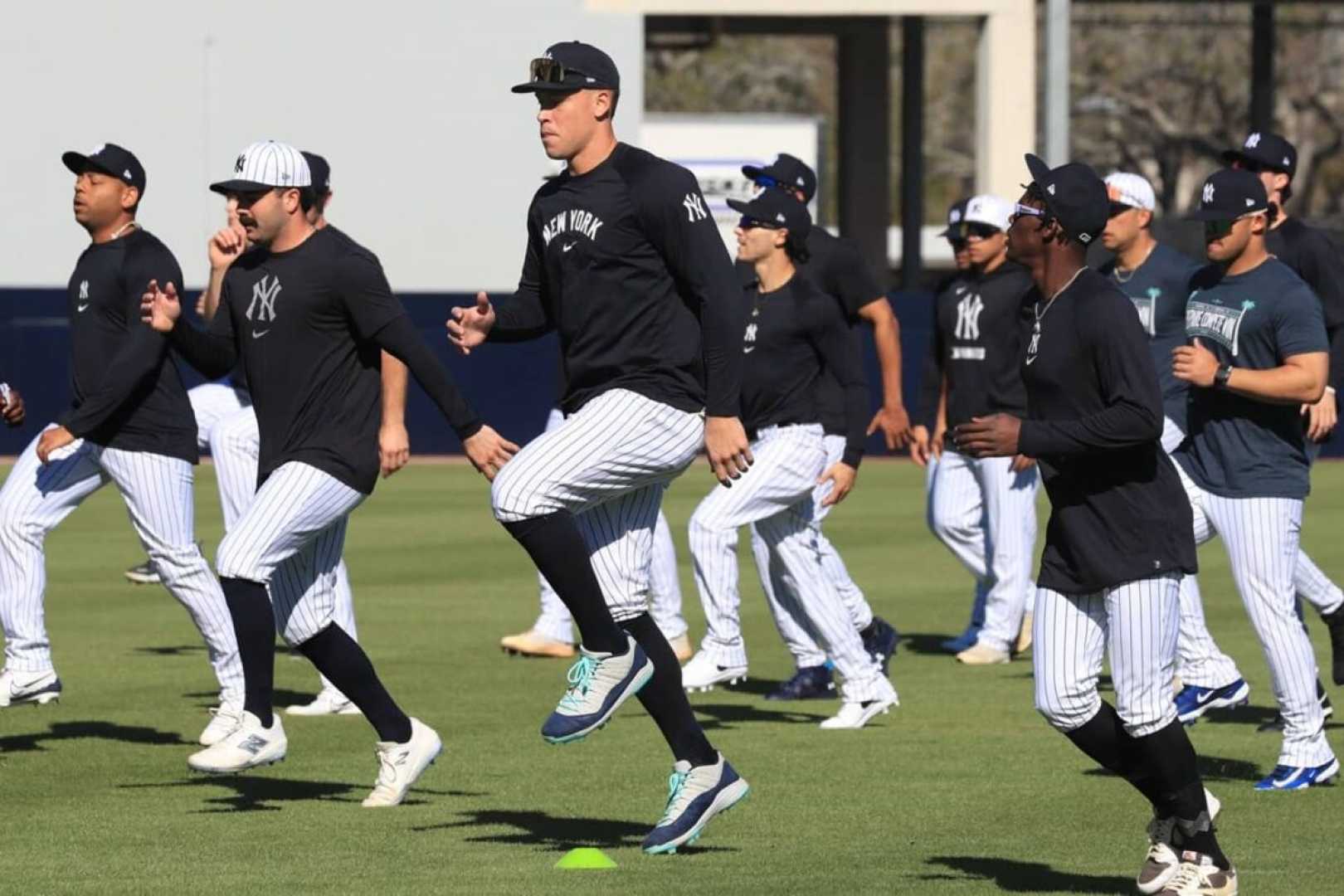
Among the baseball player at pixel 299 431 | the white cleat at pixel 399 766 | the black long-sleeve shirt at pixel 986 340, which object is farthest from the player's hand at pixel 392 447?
the black long-sleeve shirt at pixel 986 340

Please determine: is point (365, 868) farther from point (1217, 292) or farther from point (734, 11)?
point (734, 11)

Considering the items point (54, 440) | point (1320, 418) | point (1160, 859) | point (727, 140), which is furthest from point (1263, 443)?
point (727, 140)

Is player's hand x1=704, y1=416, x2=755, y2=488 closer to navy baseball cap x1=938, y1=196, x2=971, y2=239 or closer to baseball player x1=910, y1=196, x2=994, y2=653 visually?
baseball player x1=910, y1=196, x2=994, y2=653

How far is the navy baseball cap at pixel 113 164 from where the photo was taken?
1047 cm

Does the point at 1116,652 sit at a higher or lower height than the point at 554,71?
lower

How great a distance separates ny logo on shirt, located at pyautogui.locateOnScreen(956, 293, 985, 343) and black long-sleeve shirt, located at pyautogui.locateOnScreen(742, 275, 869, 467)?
7.10 ft

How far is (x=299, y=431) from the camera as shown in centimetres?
891

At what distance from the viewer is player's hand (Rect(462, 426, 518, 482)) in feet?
27.6

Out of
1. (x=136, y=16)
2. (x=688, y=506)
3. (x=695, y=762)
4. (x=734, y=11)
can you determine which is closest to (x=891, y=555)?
(x=688, y=506)

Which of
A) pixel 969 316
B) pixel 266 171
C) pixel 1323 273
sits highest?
pixel 266 171

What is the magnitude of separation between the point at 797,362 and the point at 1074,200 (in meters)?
4.31

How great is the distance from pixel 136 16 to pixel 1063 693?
2655cm

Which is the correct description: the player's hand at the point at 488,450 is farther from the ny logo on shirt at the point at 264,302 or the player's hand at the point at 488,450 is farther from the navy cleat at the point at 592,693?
the ny logo on shirt at the point at 264,302

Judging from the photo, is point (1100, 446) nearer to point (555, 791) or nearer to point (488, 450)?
point (488, 450)
